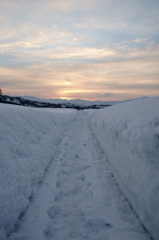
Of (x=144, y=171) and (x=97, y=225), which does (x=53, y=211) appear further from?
(x=144, y=171)

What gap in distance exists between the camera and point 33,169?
3219 millimetres

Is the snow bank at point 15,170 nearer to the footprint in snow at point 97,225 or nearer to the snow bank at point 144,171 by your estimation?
the footprint in snow at point 97,225

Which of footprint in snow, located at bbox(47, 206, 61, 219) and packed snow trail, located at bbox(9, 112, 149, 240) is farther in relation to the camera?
footprint in snow, located at bbox(47, 206, 61, 219)

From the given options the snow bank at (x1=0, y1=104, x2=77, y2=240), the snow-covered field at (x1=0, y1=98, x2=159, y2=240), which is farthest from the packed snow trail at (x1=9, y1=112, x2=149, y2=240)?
the snow bank at (x1=0, y1=104, x2=77, y2=240)

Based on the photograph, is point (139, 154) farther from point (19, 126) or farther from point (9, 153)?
point (19, 126)

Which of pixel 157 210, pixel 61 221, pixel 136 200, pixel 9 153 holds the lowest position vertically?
pixel 61 221

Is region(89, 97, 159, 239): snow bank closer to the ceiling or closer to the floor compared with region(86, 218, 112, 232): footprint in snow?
closer to the ceiling

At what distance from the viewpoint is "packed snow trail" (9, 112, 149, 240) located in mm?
2025

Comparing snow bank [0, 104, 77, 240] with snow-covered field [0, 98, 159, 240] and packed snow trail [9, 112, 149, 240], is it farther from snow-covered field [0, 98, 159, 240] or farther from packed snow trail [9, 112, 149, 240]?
packed snow trail [9, 112, 149, 240]

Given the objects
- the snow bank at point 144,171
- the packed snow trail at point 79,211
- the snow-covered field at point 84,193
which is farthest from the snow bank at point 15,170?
the snow bank at point 144,171

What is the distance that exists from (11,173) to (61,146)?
3.62 metres

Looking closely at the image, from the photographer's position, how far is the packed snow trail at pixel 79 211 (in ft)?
6.64

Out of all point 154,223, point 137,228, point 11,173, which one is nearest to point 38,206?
point 11,173

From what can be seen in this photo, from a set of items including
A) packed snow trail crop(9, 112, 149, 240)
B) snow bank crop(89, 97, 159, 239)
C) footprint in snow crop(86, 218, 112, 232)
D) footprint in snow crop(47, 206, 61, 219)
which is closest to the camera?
snow bank crop(89, 97, 159, 239)
